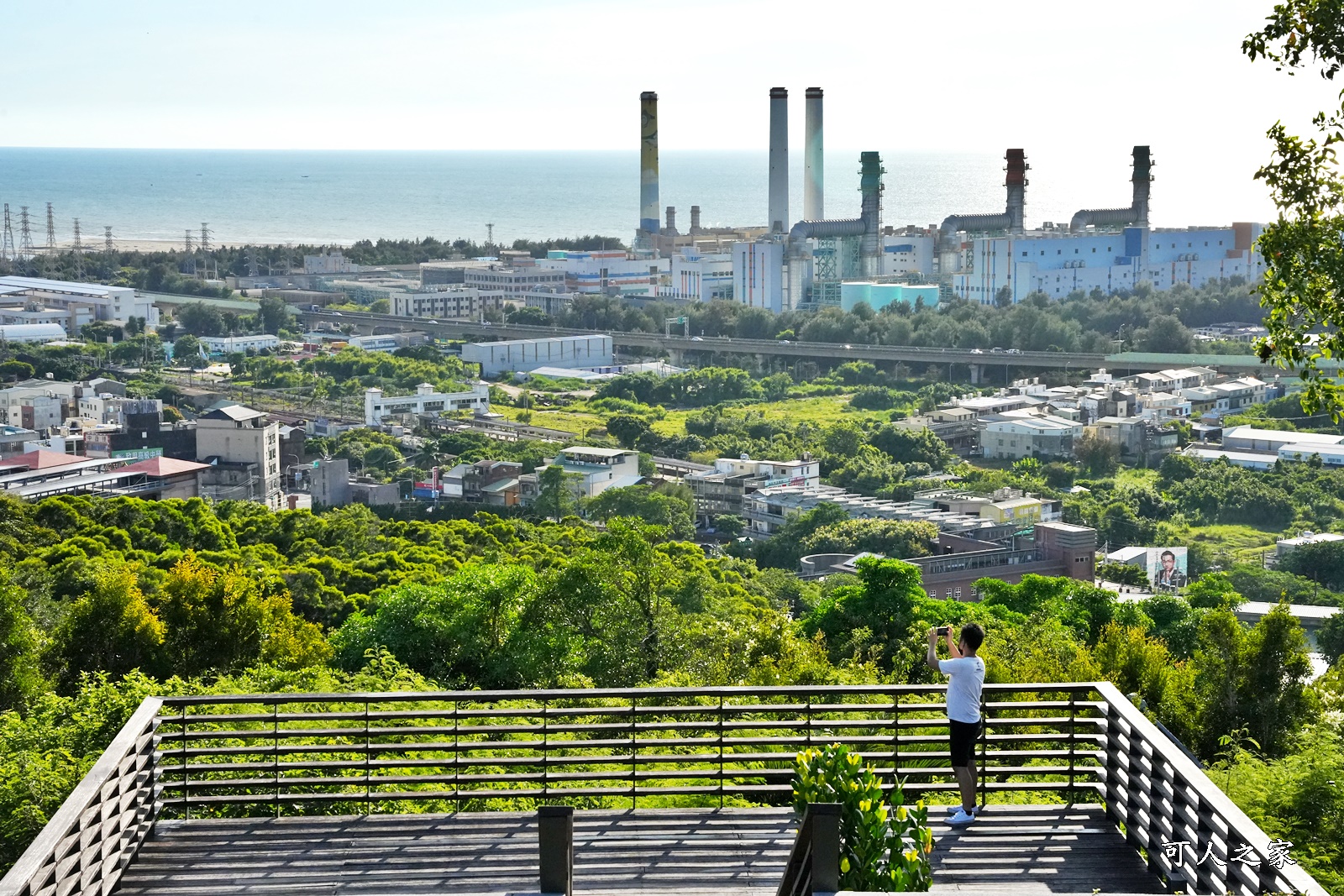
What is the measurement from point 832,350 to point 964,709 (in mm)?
27691

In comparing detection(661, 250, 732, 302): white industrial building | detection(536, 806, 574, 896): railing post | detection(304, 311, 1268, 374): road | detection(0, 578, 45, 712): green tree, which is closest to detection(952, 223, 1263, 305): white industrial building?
detection(661, 250, 732, 302): white industrial building

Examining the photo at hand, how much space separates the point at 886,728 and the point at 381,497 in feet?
52.1

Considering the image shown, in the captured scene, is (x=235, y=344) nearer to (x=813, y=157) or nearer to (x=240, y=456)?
(x=240, y=456)

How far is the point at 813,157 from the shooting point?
42375mm

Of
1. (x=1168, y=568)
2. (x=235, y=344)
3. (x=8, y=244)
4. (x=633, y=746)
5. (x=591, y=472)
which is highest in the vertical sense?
(x=8, y=244)

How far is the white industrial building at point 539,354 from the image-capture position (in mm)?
30438

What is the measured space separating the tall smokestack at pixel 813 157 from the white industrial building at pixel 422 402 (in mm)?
18371

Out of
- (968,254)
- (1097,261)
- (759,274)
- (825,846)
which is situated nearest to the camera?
(825,846)

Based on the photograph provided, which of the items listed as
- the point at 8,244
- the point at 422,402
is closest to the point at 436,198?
the point at 8,244

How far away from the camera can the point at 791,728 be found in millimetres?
3061

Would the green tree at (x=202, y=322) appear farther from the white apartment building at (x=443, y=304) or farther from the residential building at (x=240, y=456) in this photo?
the residential building at (x=240, y=456)

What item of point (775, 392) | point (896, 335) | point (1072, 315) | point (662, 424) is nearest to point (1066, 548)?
point (662, 424)

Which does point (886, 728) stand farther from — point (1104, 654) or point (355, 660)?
point (355, 660)

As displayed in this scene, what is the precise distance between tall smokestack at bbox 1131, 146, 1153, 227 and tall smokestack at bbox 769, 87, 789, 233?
30.5ft
